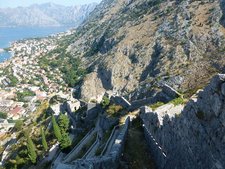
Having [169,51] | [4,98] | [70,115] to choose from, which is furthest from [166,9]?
[70,115]

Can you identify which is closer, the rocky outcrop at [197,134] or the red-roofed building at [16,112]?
the rocky outcrop at [197,134]

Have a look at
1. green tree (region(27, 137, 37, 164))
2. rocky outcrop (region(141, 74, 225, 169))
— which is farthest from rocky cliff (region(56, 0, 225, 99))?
rocky outcrop (region(141, 74, 225, 169))

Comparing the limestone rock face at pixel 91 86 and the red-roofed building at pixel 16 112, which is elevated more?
the limestone rock face at pixel 91 86

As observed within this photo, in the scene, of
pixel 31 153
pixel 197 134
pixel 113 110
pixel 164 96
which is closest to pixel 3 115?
pixel 31 153

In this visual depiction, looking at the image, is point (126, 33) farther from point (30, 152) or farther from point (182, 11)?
point (30, 152)

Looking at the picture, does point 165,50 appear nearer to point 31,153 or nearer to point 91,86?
point 91,86

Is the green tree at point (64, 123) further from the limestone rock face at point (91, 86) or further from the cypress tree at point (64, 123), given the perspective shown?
the limestone rock face at point (91, 86)

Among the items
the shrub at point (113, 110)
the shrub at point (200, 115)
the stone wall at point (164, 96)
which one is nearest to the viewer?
the shrub at point (200, 115)

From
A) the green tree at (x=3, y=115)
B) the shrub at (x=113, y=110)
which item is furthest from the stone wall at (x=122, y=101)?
the green tree at (x=3, y=115)
